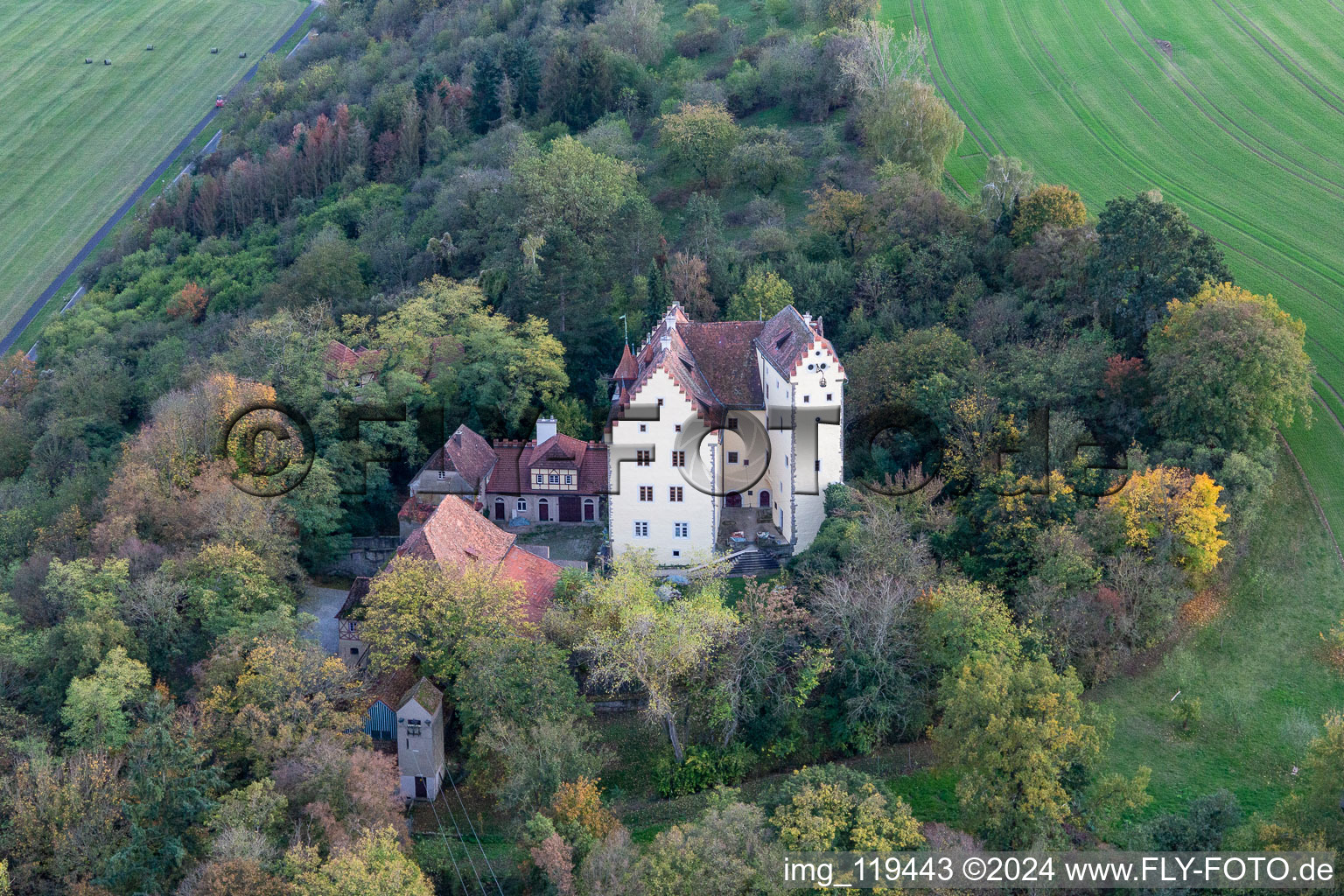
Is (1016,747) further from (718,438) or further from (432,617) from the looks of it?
(432,617)

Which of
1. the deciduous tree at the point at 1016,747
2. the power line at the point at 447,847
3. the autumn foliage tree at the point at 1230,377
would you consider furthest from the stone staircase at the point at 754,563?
the autumn foliage tree at the point at 1230,377

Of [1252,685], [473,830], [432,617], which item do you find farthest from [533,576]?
[1252,685]

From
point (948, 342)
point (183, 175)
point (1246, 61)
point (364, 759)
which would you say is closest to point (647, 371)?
point (948, 342)

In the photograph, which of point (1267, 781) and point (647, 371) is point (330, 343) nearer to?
point (647, 371)

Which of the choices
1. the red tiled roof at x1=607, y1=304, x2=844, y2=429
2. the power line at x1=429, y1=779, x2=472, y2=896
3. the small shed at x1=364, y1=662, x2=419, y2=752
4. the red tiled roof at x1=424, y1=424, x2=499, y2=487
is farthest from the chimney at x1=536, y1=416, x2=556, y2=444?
the power line at x1=429, y1=779, x2=472, y2=896

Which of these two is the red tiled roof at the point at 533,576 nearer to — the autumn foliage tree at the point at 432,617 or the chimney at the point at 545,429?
the autumn foliage tree at the point at 432,617

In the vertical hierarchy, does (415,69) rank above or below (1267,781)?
above
